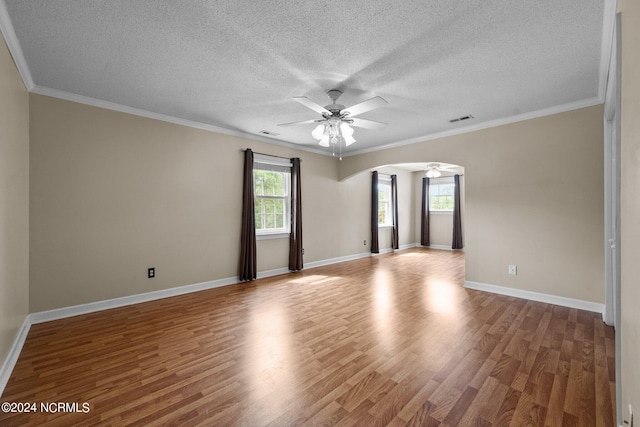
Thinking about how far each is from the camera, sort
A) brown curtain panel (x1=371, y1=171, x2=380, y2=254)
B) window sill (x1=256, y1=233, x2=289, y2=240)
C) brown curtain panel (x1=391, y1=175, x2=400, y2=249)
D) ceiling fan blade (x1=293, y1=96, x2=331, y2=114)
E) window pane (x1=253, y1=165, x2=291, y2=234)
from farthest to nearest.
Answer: brown curtain panel (x1=391, y1=175, x2=400, y2=249) → brown curtain panel (x1=371, y1=171, x2=380, y2=254) → window pane (x1=253, y1=165, x2=291, y2=234) → window sill (x1=256, y1=233, x2=289, y2=240) → ceiling fan blade (x1=293, y1=96, x2=331, y2=114)

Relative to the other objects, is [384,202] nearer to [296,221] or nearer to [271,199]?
[296,221]

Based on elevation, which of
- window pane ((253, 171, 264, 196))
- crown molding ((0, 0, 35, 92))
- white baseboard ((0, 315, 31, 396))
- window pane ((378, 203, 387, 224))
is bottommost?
white baseboard ((0, 315, 31, 396))

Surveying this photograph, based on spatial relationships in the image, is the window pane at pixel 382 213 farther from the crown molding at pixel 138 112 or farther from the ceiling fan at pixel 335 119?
the ceiling fan at pixel 335 119

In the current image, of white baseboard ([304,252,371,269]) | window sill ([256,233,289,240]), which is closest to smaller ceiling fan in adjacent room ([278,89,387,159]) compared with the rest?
window sill ([256,233,289,240])

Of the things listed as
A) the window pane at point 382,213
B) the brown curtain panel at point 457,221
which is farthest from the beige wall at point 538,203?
the brown curtain panel at point 457,221

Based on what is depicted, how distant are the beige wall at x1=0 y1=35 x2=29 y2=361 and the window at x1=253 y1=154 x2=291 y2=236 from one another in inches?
112

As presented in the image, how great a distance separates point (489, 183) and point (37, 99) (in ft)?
19.0

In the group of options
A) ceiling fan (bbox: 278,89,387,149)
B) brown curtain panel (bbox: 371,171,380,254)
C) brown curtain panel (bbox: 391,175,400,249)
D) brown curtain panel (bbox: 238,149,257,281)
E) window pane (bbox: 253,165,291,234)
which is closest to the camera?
ceiling fan (bbox: 278,89,387,149)

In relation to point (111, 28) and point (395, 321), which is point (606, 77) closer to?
point (395, 321)

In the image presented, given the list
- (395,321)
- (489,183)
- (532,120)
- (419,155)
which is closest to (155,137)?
(395,321)

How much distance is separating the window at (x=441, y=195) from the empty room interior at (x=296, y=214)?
4136mm

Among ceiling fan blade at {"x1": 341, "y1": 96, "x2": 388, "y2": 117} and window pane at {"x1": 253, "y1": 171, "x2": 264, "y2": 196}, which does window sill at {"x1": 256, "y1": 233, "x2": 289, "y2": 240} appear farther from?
ceiling fan blade at {"x1": 341, "y1": 96, "x2": 388, "y2": 117}

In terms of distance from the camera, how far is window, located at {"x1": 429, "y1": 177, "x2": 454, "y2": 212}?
8633 mm

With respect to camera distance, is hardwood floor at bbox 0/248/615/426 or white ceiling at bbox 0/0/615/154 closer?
hardwood floor at bbox 0/248/615/426
